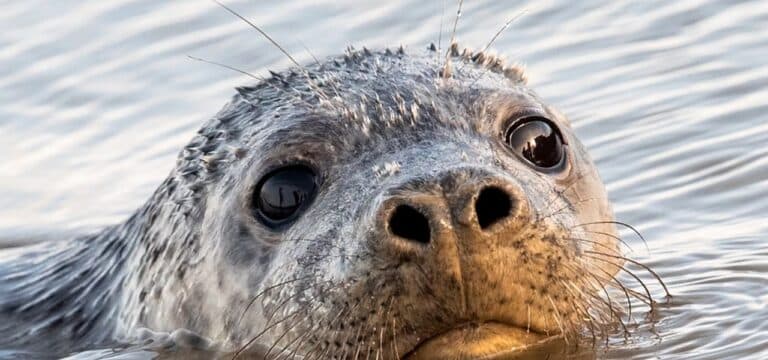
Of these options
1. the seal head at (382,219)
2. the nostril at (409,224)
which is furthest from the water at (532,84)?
the nostril at (409,224)

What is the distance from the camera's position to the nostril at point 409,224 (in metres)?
5.79

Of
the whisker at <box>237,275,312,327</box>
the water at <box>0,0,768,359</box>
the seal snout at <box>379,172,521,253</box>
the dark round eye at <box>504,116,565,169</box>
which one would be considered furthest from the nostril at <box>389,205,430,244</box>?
the water at <box>0,0,768,359</box>

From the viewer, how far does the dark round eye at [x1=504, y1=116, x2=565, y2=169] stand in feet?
22.4

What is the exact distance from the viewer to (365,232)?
597cm

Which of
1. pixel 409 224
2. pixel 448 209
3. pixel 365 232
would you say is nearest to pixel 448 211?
pixel 448 209

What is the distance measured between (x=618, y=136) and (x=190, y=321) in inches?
129

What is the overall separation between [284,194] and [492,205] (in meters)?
1.16

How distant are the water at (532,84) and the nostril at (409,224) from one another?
1752 millimetres

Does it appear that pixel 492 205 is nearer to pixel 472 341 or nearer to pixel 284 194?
pixel 472 341

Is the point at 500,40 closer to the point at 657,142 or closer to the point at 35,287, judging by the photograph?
the point at 657,142

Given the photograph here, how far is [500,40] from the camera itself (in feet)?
36.7

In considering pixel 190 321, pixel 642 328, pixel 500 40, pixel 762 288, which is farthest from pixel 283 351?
pixel 500 40

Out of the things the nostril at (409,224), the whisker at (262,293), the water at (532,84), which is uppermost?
the water at (532,84)

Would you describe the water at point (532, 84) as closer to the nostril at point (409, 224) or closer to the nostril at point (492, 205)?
the nostril at point (492, 205)
